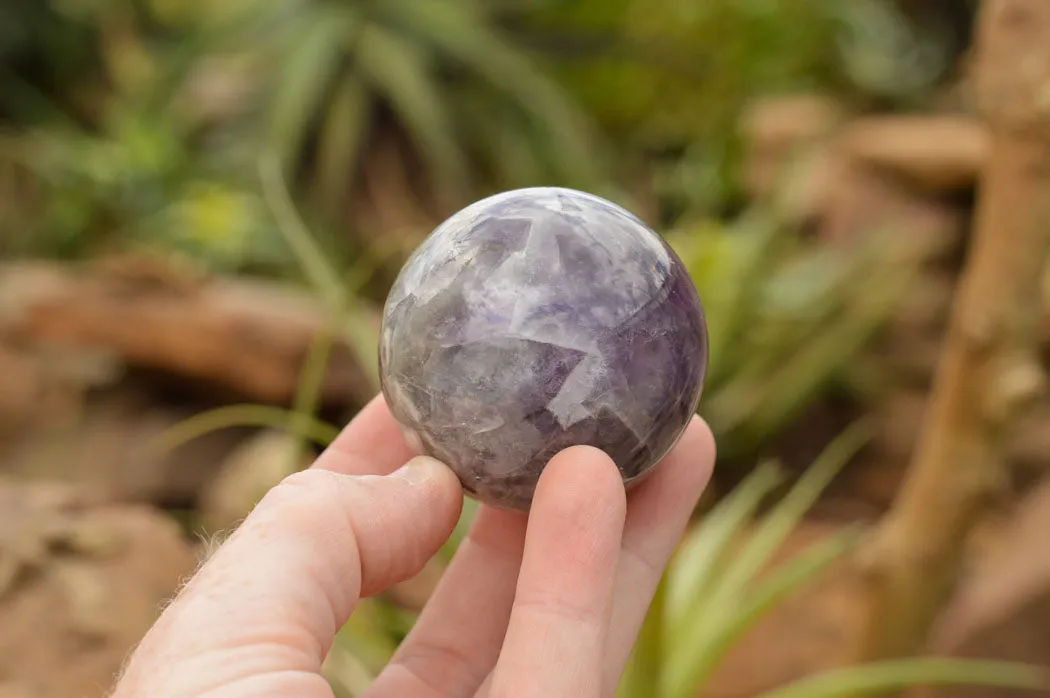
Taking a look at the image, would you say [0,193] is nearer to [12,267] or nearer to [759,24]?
[12,267]

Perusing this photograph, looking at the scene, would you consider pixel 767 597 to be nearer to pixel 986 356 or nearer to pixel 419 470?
pixel 986 356

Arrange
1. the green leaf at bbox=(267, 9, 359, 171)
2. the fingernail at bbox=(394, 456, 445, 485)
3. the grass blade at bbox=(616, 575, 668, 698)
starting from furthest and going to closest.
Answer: the green leaf at bbox=(267, 9, 359, 171)
the grass blade at bbox=(616, 575, 668, 698)
the fingernail at bbox=(394, 456, 445, 485)

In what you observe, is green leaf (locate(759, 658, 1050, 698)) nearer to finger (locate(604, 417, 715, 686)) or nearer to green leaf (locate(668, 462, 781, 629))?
green leaf (locate(668, 462, 781, 629))

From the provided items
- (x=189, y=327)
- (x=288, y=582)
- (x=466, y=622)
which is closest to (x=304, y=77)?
(x=189, y=327)

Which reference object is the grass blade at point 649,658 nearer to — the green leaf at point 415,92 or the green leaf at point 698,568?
the green leaf at point 698,568

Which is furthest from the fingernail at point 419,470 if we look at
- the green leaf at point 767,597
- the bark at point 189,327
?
the bark at point 189,327

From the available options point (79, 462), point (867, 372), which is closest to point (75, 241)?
point (79, 462)

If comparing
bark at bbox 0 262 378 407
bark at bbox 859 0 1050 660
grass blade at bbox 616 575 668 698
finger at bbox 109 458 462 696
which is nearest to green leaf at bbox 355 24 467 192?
bark at bbox 0 262 378 407
